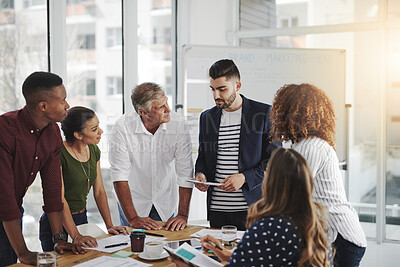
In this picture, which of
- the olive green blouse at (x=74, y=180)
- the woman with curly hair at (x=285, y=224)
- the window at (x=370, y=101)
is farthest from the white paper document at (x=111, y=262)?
the window at (x=370, y=101)

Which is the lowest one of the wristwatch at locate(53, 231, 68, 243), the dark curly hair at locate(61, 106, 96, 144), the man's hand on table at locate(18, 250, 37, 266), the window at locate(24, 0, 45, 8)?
the man's hand on table at locate(18, 250, 37, 266)

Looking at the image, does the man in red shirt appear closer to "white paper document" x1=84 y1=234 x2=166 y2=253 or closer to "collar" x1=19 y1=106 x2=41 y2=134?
"collar" x1=19 y1=106 x2=41 y2=134

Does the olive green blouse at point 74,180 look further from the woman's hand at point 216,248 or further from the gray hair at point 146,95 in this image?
the woman's hand at point 216,248

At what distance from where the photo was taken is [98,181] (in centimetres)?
276

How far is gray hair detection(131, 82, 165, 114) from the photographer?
9.12ft

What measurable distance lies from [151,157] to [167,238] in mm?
750

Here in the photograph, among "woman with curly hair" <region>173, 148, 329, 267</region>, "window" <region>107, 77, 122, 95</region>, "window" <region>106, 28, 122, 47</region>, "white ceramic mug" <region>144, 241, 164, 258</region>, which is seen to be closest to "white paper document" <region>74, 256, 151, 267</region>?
"white ceramic mug" <region>144, 241, 164, 258</region>

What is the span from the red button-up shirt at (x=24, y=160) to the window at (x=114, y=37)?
213cm

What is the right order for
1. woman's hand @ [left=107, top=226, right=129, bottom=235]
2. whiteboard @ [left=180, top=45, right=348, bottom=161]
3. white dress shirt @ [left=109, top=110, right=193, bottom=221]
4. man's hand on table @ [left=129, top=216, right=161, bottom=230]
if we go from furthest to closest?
whiteboard @ [left=180, top=45, right=348, bottom=161] → white dress shirt @ [left=109, top=110, right=193, bottom=221] → man's hand on table @ [left=129, top=216, right=161, bottom=230] → woman's hand @ [left=107, top=226, right=129, bottom=235]

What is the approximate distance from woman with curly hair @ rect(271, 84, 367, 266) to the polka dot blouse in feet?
1.76

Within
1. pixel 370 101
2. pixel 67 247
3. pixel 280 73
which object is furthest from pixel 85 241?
pixel 370 101

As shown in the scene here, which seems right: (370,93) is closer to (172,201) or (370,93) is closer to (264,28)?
(264,28)

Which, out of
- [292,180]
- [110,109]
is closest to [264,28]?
[110,109]

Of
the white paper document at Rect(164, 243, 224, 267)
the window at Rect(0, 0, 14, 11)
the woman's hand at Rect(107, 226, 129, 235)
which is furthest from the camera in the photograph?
the window at Rect(0, 0, 14, 11)
